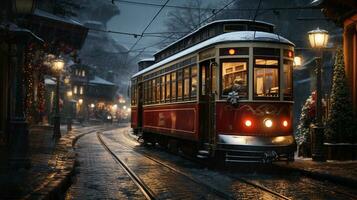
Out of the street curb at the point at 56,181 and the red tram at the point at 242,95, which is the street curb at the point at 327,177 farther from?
the street curb at the point at 56,181

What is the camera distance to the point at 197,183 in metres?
11.4

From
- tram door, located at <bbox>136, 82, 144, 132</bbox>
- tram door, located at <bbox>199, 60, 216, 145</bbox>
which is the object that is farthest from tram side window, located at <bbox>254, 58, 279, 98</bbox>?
tram door, located at <bbox>136, 82, 144, 132</bbox>

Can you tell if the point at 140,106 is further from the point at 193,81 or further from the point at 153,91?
the point at 193,81

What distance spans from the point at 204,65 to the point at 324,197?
19.4 ft

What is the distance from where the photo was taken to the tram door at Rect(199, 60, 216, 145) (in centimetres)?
1395

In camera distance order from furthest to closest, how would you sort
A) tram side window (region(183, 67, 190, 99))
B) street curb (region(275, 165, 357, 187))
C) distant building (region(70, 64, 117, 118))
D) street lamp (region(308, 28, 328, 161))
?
1. distant building (region(70, 64, 117, 118))
2. tram side window (region(183, 67, 190, 99))
3. street lamp (region(308, 28, 328, 161))
4. street curb (region(275, 165, 357, 187))

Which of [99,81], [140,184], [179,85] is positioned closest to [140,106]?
[179,85]

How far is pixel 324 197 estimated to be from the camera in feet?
32.0

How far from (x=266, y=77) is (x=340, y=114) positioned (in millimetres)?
3831

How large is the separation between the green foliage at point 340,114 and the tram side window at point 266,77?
3.66m

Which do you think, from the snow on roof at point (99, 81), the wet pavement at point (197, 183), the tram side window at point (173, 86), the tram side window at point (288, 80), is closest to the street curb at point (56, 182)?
the wet pavement at point (197, 183)

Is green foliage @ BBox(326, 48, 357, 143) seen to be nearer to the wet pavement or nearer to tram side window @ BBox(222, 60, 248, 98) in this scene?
the wet pavement

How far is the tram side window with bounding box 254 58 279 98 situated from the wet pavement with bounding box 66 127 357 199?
2.07 metres

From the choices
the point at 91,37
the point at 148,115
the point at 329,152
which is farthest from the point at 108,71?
the point at 329,152
